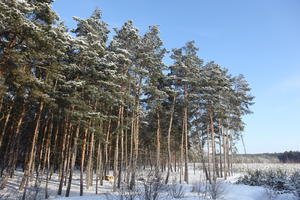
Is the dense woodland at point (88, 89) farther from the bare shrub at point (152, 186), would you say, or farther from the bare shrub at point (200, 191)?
the bare shrub at point (200, 191)

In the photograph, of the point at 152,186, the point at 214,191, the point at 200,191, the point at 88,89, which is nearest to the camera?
the point at 152,186

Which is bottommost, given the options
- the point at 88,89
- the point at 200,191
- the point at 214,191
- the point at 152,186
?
the point at 200,191

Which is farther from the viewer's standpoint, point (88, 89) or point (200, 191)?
point (88, 89)

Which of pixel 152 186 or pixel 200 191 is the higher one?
pixel 152 186

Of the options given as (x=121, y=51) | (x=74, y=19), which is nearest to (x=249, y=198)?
(x=121, y=51)

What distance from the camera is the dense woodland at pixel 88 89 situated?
970 cm

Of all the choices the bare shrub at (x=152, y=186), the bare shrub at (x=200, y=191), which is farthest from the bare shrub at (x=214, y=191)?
the bare shrub at (x=152, y=186)

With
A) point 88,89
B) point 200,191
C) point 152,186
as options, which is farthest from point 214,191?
point 88,89

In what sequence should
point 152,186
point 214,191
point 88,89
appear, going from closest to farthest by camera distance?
1. point 152,186
2. point 214,191
3. point 88,89

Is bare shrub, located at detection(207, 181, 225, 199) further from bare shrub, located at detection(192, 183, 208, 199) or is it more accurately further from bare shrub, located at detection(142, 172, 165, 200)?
bare shrub, located at detection(142, 172, 165, 200)

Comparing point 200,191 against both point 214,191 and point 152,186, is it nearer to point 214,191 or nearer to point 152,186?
point 214,191

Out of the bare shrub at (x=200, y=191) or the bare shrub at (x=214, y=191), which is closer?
the bare shrub at (x=200, y=191)

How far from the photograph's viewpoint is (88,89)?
12.9m

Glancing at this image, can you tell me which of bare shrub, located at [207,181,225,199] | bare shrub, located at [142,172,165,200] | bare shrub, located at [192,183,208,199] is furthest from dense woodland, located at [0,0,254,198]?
bare shrub, located at [207,181,225,199]
